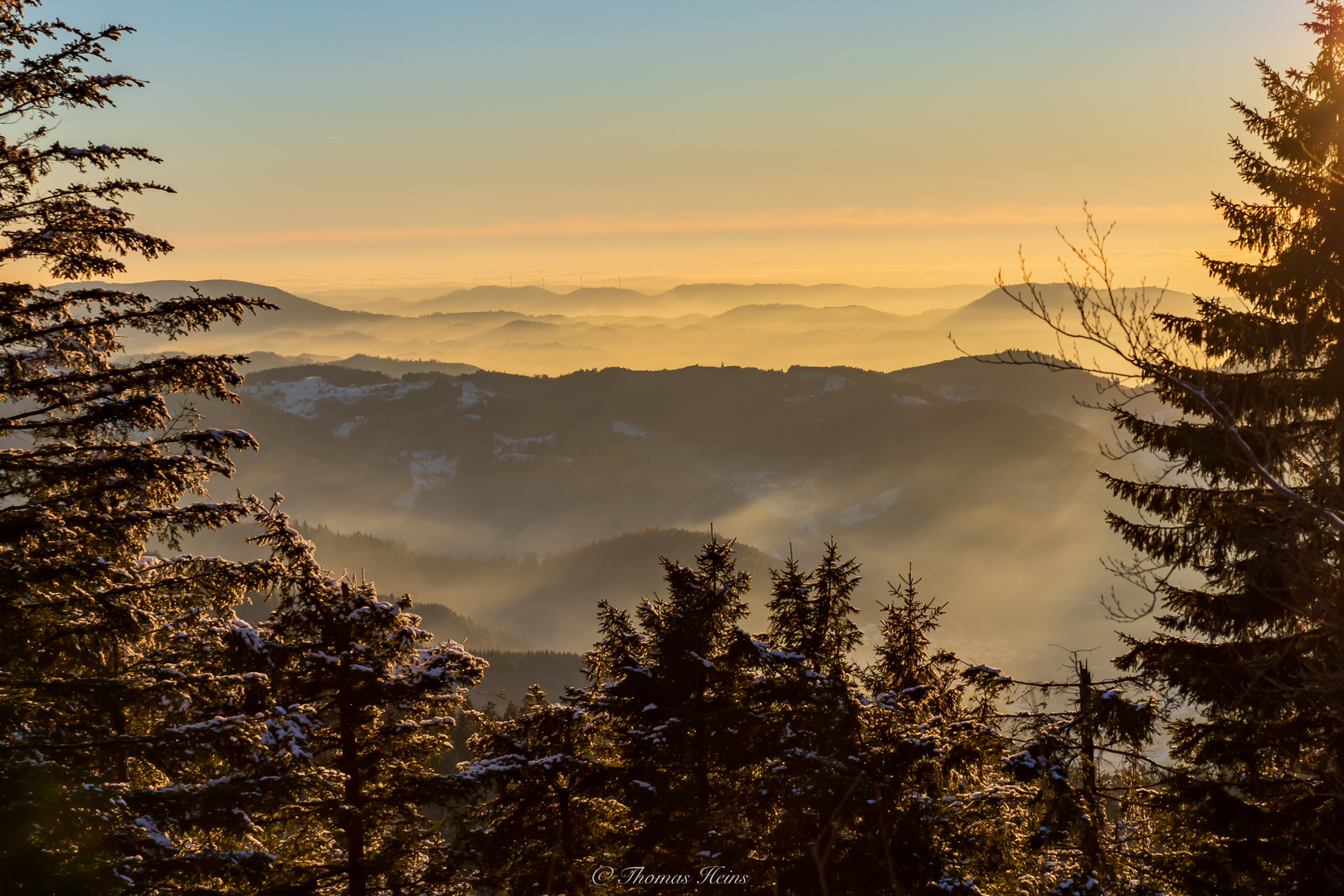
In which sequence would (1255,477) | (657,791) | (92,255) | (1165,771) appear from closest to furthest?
(92,255)
(1255,477)
(1165,771)
(657,791)

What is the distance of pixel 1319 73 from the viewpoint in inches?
475

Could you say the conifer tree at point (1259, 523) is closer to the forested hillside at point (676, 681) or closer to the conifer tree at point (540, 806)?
the forested hillside at point (676, 681)

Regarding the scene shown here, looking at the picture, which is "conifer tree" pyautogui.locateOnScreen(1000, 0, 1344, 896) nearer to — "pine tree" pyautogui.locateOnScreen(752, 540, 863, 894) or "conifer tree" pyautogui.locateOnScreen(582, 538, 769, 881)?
"pine tree" pyautogui.locateOnScreen(752, 540, 863, 894)

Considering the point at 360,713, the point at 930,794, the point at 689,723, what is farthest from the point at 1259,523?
the point at 360,713

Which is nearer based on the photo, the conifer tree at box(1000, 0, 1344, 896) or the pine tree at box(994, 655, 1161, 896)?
the conifer tree at box(1000, 0, 1344, 896)

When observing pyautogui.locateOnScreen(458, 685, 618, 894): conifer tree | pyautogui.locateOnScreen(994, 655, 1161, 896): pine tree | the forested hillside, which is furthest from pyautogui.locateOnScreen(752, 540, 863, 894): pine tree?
pyautogui.locateOnScreen(458, 685, 618, 894): conifer tree

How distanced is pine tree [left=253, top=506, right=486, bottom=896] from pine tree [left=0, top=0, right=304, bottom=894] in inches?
90.6

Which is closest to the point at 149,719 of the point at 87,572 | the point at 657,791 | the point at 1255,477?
the point at 87,572

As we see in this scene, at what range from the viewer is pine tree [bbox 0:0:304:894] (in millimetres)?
9328

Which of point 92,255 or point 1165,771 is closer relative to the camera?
point 92,255

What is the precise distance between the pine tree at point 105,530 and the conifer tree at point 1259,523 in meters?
12.1

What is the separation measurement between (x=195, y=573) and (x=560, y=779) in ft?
27.2

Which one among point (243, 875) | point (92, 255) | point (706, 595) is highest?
point (92, 255)

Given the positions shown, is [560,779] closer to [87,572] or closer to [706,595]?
[706,595]
